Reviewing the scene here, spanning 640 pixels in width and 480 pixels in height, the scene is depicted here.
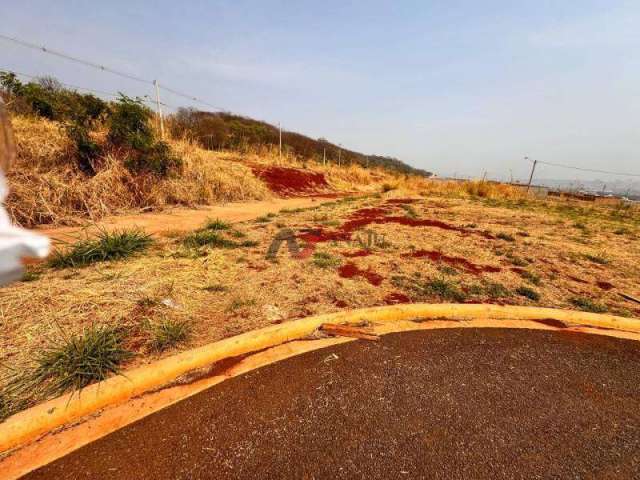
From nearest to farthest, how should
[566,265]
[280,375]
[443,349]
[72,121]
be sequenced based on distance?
1. [280,375]
2. [443,349]
3. [566,265]
4. [72,121]

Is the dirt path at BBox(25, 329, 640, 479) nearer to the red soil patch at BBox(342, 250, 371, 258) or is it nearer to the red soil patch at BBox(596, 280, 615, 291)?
the red soil patch at BBox(596, 280, 615, 291)

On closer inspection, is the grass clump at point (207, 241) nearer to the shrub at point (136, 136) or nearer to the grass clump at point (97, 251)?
the grass clump at point (97, 251)

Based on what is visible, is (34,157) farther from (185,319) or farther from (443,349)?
(443,349)

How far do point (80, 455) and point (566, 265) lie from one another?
19.8 feet

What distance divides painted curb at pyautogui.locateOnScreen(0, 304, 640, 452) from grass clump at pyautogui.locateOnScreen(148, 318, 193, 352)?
0.22m

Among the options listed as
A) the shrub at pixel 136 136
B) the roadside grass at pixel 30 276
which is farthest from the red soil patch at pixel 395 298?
the shrub at pixel 136 136

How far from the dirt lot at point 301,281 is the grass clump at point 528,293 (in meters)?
0.03

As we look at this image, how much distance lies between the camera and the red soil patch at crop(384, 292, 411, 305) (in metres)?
3.11

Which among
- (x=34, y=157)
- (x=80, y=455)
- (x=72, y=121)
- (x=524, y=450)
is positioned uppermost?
(x=72, y=121)

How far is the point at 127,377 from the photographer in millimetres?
1861

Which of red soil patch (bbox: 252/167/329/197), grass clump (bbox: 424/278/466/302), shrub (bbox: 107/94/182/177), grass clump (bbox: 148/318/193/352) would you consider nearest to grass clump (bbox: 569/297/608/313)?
grass clump (bbox: 424/278/466/302)

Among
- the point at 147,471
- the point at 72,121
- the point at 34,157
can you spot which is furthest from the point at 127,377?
the point at 72,121

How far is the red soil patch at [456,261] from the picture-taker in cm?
415

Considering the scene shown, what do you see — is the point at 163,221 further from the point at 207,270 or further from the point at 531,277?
the point at 531,277
